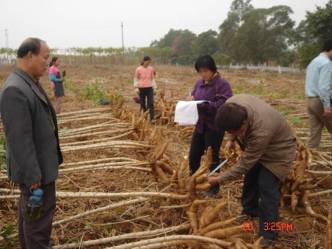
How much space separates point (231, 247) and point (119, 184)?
185cm

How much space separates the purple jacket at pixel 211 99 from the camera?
3697 mm

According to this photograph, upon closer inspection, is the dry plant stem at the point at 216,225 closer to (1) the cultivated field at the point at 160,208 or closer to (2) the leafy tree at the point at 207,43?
(1) the cultivated field at the point at 160,208

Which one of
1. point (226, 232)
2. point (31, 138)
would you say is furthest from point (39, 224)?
point (226, 232)

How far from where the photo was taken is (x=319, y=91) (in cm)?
461

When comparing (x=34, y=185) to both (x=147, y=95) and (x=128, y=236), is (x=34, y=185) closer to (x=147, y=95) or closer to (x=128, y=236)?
(x=128, y=236)

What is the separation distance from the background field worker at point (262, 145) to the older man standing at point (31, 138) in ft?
3.83

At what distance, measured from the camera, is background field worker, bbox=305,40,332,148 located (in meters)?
4.46

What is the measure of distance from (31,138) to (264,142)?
1573 millimetres

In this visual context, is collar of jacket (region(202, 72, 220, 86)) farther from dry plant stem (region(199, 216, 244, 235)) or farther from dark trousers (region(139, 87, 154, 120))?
dark trousers (region(139, 87, 154, 120))

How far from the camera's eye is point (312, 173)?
3.93m

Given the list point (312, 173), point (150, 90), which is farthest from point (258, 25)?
point (312, 173)

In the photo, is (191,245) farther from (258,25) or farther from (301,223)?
(258,25)

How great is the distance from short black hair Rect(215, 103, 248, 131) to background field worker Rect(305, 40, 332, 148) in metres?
2.33

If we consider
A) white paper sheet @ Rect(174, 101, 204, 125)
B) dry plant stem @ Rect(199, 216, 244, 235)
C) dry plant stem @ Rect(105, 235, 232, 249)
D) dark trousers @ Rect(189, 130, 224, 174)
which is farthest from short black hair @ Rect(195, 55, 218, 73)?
dry plant stem @ Rect(105, 235, 232, 249)
